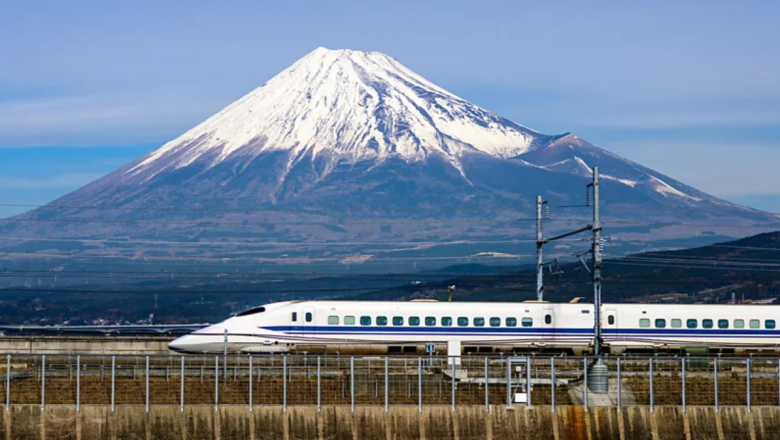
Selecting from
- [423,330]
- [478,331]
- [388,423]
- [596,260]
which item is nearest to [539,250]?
[478,331]

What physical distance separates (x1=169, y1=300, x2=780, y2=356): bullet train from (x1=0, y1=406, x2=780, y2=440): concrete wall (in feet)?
66.2

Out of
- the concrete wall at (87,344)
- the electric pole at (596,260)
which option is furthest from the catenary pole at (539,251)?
the concrete wall at (87,344)

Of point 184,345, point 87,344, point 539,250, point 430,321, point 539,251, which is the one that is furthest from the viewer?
point 87,344

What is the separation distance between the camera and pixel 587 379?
166ft

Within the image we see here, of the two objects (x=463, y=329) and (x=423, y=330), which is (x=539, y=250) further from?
(x=423, y=330)

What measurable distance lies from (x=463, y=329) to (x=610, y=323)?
26.8ft

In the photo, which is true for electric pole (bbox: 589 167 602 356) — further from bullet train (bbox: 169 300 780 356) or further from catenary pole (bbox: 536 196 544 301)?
catenary pole (bbox: 536 196 544 301)

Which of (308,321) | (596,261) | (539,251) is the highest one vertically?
(539,251)

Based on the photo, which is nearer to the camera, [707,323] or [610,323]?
[610,323]

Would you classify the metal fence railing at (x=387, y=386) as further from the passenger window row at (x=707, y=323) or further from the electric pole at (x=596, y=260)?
the passenger window row at (x=707, y=323)

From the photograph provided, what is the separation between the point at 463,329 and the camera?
71.3 m

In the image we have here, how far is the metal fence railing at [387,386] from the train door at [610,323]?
59.1 ft

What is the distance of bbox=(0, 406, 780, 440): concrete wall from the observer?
48.5 metres

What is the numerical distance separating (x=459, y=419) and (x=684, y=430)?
850cm
